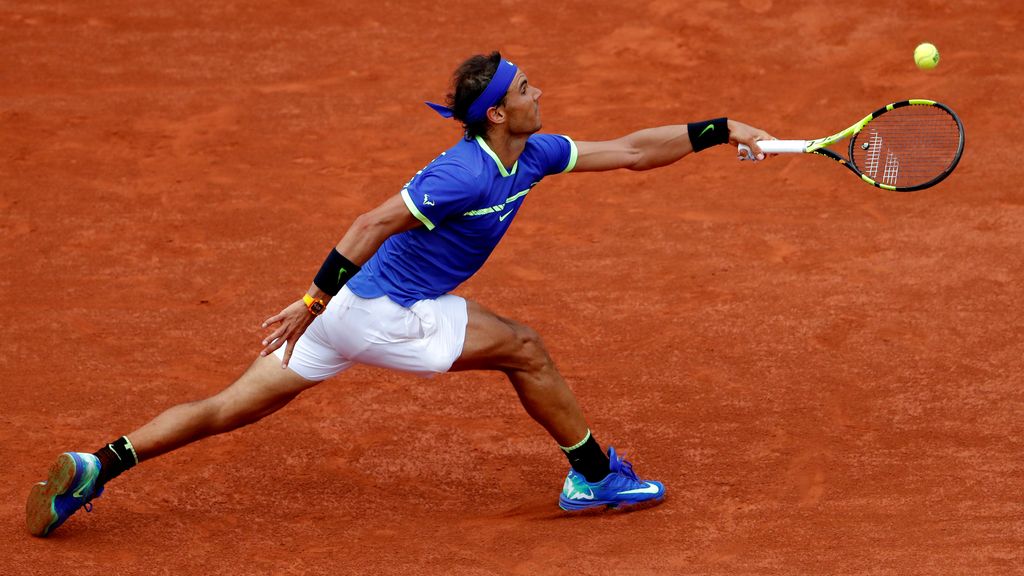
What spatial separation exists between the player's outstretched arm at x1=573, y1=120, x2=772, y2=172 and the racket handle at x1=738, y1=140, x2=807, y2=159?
3 cm

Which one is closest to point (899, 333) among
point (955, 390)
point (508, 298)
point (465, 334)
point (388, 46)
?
point (955, 390)

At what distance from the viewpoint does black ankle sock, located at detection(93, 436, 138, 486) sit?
5.70 meters

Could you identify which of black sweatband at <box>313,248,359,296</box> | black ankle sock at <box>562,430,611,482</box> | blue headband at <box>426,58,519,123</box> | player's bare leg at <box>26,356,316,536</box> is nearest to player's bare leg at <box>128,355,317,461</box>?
player's bare leg at <box>26,356,316,536</box>

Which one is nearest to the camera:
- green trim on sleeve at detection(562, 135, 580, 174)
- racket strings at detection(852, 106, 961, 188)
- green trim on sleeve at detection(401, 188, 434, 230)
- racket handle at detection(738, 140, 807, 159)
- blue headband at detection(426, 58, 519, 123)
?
green trim on sleeve at detection(401, 188, 434, 230)

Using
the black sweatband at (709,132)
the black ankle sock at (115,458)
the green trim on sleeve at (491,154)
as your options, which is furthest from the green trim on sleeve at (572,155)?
the black ankle sock at (115,458)

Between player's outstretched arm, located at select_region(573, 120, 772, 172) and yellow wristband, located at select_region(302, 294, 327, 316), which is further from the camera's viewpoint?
player's outstretched arm, located at select_region(573, 120, 772, 172)

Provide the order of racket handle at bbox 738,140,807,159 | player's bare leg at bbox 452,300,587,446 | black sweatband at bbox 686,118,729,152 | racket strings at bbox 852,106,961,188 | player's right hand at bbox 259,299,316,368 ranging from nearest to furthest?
1. player's right hand at bbox 259,299,316,368
2. player's bare leg at bbox 452,300,587,446
3. racket handle at bbox 738,140,807,159
4. black sweatband at bbox 686,118,729,152
5. racket strings at bbox 852,106,961,188

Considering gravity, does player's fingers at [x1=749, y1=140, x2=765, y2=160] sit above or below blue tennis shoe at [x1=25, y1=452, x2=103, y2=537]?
above

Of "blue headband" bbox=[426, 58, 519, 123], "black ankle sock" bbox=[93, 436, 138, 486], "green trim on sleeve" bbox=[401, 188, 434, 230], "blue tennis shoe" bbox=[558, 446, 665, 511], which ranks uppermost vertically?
"blue headband" bbox=[426, 58, 519, 123]

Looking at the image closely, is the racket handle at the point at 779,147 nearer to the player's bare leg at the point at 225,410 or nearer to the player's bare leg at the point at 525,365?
the player's bare leg at the point at 525,365

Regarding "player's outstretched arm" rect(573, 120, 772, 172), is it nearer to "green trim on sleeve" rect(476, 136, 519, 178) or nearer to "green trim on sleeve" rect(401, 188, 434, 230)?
"green trim on sleeve" rect(476, 136, 519, 178)

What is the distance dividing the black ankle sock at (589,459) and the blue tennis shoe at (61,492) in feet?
6.48

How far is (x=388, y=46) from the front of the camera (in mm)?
11367

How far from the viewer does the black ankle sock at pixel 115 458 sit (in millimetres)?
5703
